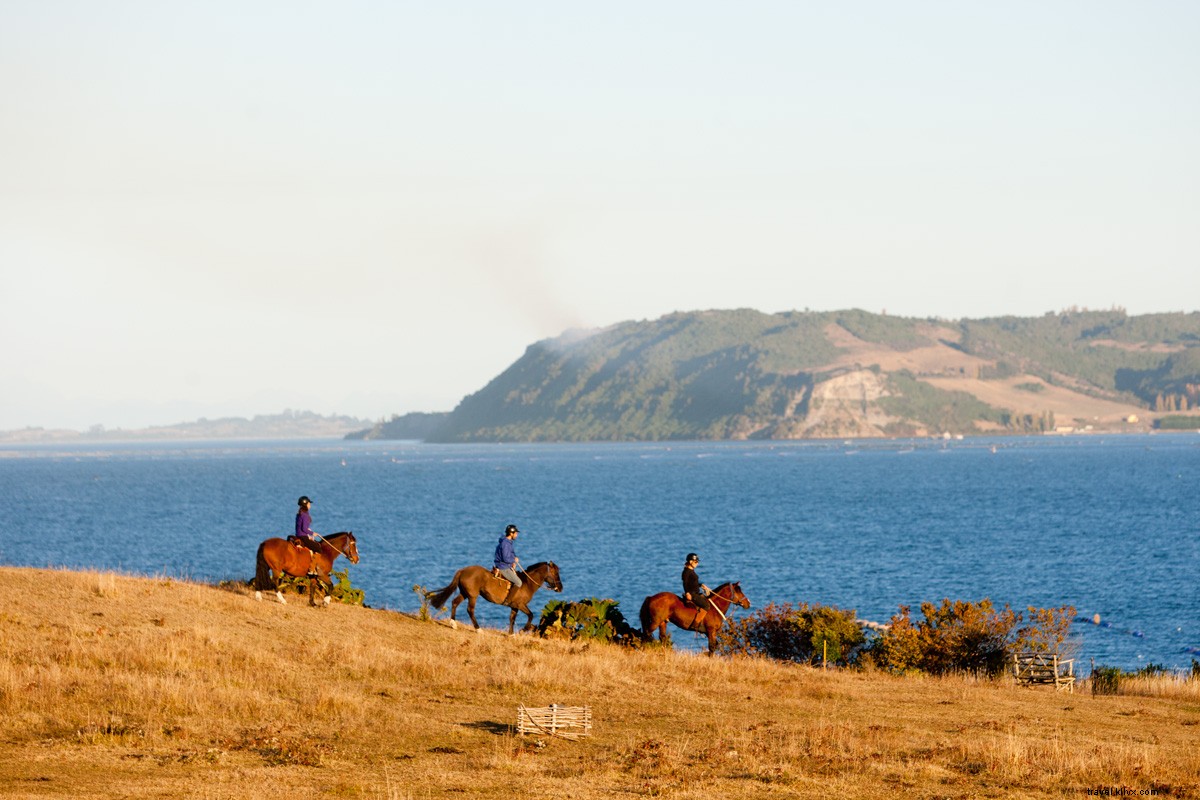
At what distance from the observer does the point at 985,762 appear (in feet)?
55.0

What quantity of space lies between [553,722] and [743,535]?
6603 centimetres

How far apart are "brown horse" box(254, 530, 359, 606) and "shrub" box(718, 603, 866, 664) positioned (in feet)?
28.8

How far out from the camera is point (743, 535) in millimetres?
83125

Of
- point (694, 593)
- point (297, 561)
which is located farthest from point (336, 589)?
point (694, 593)

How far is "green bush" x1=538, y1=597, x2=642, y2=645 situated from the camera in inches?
1104

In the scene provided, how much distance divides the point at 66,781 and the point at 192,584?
46.1 ft

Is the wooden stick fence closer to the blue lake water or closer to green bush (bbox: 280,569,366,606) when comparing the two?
green bush (bbox: 280,569,366,606)

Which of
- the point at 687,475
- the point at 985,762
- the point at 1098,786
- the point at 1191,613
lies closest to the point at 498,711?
the point at 985,762

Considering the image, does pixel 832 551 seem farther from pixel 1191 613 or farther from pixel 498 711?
pixel 498 711

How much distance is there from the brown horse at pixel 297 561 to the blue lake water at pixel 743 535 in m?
19.5

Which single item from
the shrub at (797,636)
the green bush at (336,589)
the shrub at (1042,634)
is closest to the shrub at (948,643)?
the shrub at (1042,634)

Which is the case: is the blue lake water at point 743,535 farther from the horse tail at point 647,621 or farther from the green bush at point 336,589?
the green bush at point 336,589

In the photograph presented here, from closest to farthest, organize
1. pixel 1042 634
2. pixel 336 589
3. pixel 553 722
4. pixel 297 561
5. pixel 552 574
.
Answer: pixel 553 722, pixel 297 561, pixel 552 574, pixel 336 589, pixel 1042 634

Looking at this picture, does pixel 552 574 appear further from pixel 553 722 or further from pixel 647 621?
pixel 553 722
